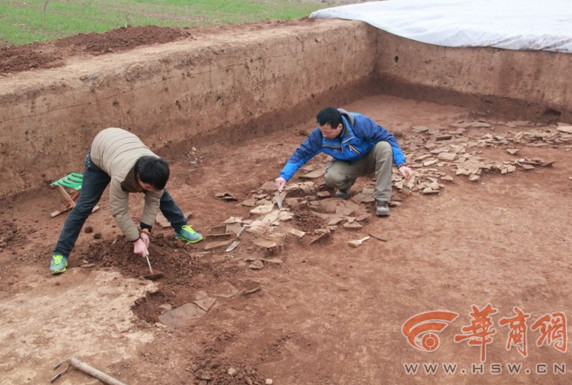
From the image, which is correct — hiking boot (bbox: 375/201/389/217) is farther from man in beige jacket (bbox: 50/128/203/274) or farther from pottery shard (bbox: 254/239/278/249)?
man in beige jacket (bbox: 50/128/203/274)

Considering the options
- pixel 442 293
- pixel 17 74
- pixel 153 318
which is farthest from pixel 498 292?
pixel 17 74

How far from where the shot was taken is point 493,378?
3.39 metres

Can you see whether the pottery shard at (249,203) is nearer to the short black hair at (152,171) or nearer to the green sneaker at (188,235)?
the green sneaker at (188,235)

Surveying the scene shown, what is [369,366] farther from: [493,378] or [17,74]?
[17,74]

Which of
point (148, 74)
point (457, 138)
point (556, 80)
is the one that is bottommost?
point (457, 138)

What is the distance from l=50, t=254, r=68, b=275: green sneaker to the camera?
176 inches

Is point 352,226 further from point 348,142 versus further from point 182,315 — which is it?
point 182,315

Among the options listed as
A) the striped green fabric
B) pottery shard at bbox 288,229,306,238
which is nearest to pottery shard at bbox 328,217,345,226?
pottery shard at bbox 288,229,306,238

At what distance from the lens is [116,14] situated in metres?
11.2

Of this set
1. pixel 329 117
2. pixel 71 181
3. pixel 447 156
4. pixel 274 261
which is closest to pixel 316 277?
pixel 274 261

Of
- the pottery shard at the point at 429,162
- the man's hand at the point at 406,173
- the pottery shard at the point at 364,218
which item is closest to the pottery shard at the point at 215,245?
the pottery shard at the point at 364,218

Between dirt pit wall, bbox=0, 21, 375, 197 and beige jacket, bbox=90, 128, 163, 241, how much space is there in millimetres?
1617

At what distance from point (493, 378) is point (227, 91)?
5151 mm

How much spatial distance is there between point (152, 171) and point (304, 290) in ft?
4.83
